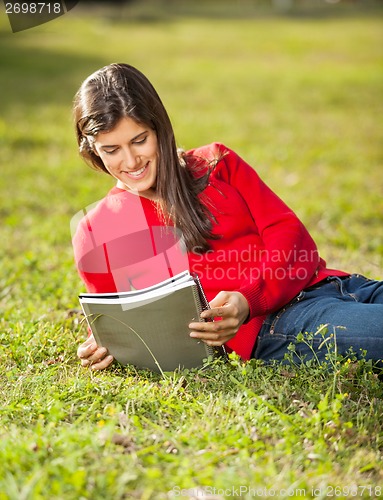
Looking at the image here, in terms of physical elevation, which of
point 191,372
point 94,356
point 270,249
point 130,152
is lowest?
point 191,372

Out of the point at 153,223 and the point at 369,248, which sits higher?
the point at 153,223

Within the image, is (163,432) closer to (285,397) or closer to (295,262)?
(285,397)

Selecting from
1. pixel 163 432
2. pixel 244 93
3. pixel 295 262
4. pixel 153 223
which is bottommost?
pixel 244 93

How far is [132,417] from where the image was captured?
234 centimetres

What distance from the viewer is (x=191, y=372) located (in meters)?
2.81

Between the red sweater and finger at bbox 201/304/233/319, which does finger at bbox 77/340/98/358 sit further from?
finger at bbox 201/304/233/319

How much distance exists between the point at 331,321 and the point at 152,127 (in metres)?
1.06

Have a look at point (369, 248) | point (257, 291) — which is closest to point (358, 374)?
point (257, 291)

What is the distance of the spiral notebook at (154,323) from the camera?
2.57 metres

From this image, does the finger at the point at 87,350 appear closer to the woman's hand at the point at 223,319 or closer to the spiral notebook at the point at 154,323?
the spiral notebook at the point at 154,323

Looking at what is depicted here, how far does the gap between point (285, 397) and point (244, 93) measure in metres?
9.74

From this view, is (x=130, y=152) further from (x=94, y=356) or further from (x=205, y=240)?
(x=94, y=356)

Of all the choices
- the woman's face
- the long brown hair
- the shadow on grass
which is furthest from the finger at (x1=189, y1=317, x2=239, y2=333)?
the shadow on grass

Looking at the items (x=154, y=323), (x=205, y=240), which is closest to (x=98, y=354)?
(x=154, y=323)
